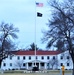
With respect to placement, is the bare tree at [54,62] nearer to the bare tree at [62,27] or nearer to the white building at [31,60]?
the white building at [31,60]

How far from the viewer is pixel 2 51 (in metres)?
78.6

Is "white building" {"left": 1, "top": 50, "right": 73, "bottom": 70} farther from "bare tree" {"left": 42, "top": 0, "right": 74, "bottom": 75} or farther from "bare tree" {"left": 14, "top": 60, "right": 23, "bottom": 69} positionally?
"bare tree" {"left": 42, "top": 0, "right": 74, "bottom": 75}

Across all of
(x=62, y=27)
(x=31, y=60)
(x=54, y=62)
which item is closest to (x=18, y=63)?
(x=31, y=60)

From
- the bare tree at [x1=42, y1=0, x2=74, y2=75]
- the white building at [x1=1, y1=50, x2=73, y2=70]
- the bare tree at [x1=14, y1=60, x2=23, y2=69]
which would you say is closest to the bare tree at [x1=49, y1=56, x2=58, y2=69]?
the white building at [x1=1, y1=50, x2=73, y2=70]

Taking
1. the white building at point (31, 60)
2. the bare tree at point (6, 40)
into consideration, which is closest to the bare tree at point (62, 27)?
the bare tree at point (6, 40)

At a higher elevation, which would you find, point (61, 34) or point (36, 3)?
point (36, 3)

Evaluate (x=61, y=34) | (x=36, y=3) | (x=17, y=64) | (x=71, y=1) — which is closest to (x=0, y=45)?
(x=36, y=3)

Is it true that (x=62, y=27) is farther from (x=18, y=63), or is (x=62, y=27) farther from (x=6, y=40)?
(x=18, y=63)

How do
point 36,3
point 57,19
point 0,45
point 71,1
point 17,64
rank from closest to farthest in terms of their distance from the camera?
point 71,1 → point 57,19 → point 36,3 → point 0,45 → point 17,64

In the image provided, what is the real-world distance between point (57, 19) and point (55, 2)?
9.47 ft

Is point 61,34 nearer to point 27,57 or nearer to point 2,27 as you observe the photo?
point 2,27

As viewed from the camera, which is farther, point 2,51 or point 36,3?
point 2,51

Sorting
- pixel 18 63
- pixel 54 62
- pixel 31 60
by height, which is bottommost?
pixel 18 63

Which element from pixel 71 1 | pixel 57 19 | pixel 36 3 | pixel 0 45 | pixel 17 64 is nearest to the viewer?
pixel 71 1
